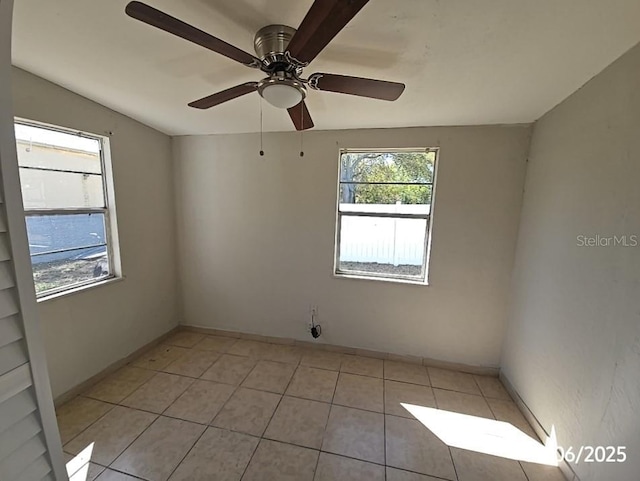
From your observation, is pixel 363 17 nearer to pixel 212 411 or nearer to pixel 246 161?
pixel 246 161

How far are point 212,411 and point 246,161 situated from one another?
2.16 metres

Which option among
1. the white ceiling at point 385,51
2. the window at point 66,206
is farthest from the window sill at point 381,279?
the window at point 66,206

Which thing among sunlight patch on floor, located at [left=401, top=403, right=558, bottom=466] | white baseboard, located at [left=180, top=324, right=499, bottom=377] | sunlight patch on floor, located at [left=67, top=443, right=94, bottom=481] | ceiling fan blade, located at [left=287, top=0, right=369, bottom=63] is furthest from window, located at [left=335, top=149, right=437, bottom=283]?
sunlight patch on floor, located at [left=67, top=443, right=94, bottom=481]

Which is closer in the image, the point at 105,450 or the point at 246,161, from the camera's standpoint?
the point at 105,450

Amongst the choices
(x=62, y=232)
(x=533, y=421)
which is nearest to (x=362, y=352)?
(x=533, y=421)

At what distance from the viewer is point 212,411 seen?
1.93 meters

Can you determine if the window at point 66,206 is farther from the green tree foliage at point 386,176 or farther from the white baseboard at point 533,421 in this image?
the white baseboard at point 533,421

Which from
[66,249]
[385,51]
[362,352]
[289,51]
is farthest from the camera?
[362,352]

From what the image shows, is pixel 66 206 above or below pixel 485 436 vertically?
above

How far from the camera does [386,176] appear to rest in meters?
2.51

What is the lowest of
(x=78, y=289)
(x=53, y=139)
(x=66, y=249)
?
(x=78, y=289)

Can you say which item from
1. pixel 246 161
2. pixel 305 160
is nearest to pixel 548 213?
pixel 305 160

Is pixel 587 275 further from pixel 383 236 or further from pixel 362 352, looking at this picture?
pixel 362 352

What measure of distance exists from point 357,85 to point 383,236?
5.07 ft
